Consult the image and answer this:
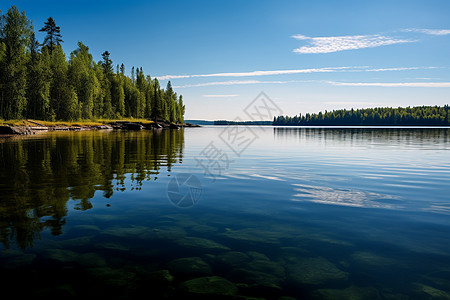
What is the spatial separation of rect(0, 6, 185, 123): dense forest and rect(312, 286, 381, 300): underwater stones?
228 feet

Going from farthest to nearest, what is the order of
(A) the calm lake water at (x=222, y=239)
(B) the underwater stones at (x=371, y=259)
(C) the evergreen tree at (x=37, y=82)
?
(C) the evergreen tree at (x=37, y=82)
(B) the underwater stones at (x=371, y=259)
(A) the calm lake water at (x=222, y=239)

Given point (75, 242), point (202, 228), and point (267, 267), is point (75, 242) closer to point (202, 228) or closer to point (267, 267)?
point (202, 228)

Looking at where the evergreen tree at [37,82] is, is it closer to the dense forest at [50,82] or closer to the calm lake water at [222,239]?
the dense forest at [50,82]

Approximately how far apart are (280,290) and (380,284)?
63.3 inches

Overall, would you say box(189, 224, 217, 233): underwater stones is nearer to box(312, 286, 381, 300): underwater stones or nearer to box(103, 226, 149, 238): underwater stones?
box(103, 226, 149, 238): underwater stones

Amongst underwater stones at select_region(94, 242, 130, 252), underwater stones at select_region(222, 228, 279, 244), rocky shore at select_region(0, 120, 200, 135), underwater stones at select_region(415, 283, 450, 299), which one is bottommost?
underwater stones at select_region(415, 283, 450, 299)

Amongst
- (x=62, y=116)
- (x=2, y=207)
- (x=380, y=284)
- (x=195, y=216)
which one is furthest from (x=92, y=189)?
(x=62, y=116)

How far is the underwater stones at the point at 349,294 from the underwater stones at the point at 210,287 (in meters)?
1.23

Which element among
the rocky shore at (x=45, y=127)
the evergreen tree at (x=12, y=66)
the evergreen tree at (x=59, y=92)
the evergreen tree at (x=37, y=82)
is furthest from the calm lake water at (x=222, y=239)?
the evergreen tree at (x=59, y=92)

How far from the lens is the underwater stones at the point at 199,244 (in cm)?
612

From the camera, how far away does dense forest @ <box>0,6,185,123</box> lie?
59.7 metres

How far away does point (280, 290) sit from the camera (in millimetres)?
4605

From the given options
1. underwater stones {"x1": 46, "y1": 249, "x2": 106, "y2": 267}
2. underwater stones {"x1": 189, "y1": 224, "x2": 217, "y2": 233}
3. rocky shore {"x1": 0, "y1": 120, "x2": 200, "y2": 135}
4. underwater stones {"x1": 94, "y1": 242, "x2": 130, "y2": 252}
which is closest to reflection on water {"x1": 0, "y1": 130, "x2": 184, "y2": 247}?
underwater stones {"x1": 46, "y1": 249, "x2": 106, "y2": 267}

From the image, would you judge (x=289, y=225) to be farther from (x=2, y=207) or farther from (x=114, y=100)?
(x=114, y=100)
